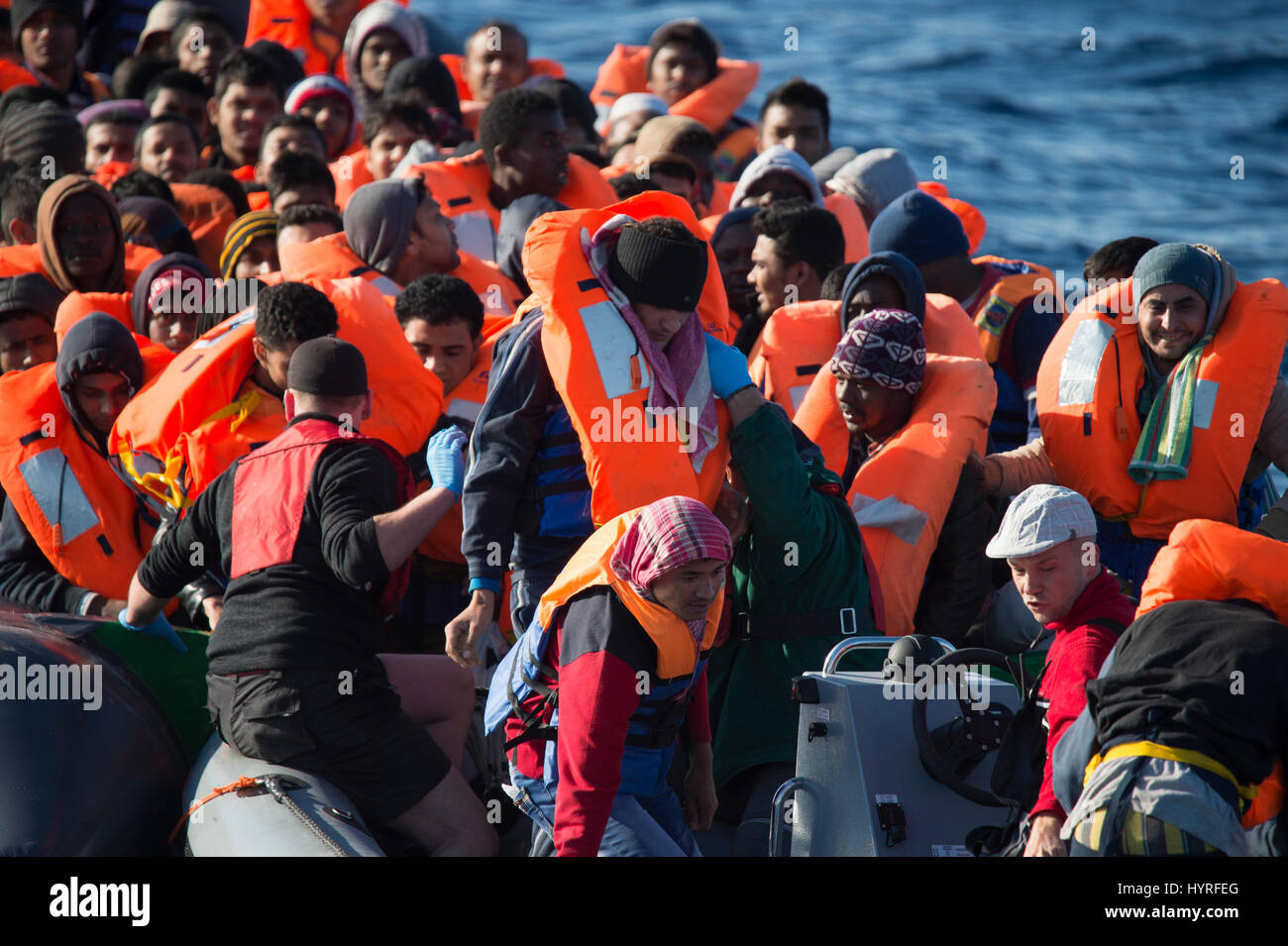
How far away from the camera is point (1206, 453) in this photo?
16.5 feet

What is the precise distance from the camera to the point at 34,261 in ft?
22.7

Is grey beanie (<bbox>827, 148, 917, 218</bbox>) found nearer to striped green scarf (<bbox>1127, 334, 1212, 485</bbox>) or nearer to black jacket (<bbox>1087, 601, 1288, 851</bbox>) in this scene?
striped green scarf (<bbox>1127, 334, 1212, 485</bbox>)

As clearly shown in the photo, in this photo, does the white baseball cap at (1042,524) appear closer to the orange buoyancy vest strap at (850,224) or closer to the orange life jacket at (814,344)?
the orange life jacket at (814,344)

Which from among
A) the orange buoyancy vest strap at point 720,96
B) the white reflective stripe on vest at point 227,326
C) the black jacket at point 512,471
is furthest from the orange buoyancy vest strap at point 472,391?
the orange buoyancy vest strap at point 720,96

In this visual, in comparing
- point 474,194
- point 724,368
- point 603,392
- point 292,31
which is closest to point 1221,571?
point 724,368

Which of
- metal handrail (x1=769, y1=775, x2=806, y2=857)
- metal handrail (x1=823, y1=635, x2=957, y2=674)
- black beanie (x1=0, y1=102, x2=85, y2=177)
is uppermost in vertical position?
black beanie (x1=0, y1=102, x2=85, y2=177)

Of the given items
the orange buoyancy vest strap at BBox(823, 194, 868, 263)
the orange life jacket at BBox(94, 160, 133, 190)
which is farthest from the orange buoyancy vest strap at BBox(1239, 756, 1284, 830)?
the orange life jacket at BBox(94, 160, 133, 190)

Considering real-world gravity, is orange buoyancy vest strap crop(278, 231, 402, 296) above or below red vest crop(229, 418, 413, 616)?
above

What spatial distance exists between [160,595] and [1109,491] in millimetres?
3096

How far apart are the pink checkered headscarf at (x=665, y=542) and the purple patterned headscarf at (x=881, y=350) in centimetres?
168

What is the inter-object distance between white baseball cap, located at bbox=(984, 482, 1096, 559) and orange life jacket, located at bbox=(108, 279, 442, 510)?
2.35 meters

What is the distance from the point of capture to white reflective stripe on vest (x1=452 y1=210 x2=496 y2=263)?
7.37 m
